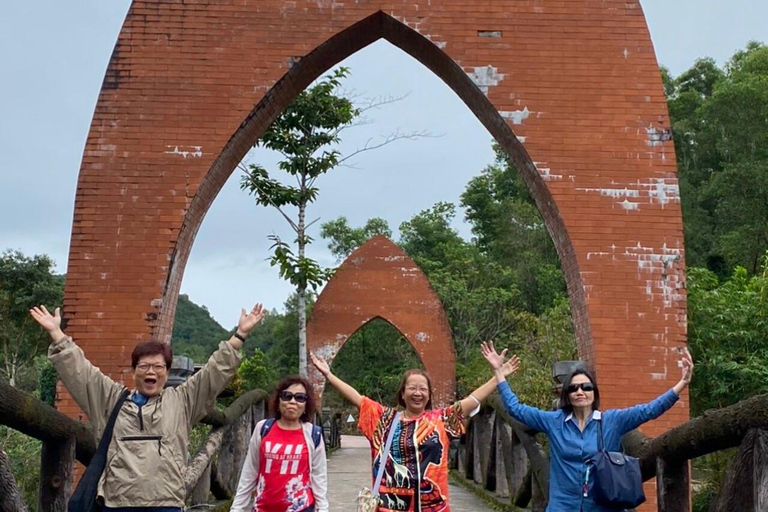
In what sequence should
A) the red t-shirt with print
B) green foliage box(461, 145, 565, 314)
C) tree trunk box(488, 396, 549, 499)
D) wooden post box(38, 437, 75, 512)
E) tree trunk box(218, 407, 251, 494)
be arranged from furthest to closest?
green foliage box(461, 145, 565, 314), tree trunk box(218, 407, 251, 494), tree trunk box(488, 396, 549, 499), wooden post box(38, 437, 75, 512), the red t-shirt with print

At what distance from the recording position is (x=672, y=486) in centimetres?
417

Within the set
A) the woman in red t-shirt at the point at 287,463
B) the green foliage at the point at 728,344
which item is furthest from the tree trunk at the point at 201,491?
the green foliage at the point at 728,344

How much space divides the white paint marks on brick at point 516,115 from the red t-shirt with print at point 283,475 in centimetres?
416

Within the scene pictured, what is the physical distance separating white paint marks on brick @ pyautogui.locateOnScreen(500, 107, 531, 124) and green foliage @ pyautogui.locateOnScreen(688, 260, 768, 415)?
3.62 metres

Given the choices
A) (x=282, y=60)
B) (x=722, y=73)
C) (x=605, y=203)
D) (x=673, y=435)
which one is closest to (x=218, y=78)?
(x=282, y=60)

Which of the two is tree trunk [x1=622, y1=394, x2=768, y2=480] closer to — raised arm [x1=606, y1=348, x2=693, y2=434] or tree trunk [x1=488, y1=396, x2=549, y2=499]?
raised arm [x1=606, y1=348, x2=693, y2=434]

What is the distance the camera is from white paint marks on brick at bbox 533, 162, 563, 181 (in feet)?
23.0

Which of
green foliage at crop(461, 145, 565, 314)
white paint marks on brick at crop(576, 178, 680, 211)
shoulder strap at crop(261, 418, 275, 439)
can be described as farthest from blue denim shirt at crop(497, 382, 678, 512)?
green foliage at crop(461, 145, 565, 314)

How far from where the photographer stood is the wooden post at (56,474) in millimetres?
3939

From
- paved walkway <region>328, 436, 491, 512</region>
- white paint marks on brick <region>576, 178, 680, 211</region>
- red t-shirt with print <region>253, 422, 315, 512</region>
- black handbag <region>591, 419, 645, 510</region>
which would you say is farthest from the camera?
paved walkway <region>328, 436, 491, 512</region>

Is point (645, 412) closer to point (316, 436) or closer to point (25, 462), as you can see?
point (316, 436)

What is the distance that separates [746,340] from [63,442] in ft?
24.4

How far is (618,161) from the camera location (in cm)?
703

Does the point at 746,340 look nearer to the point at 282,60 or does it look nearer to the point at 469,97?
the point at 469,97
